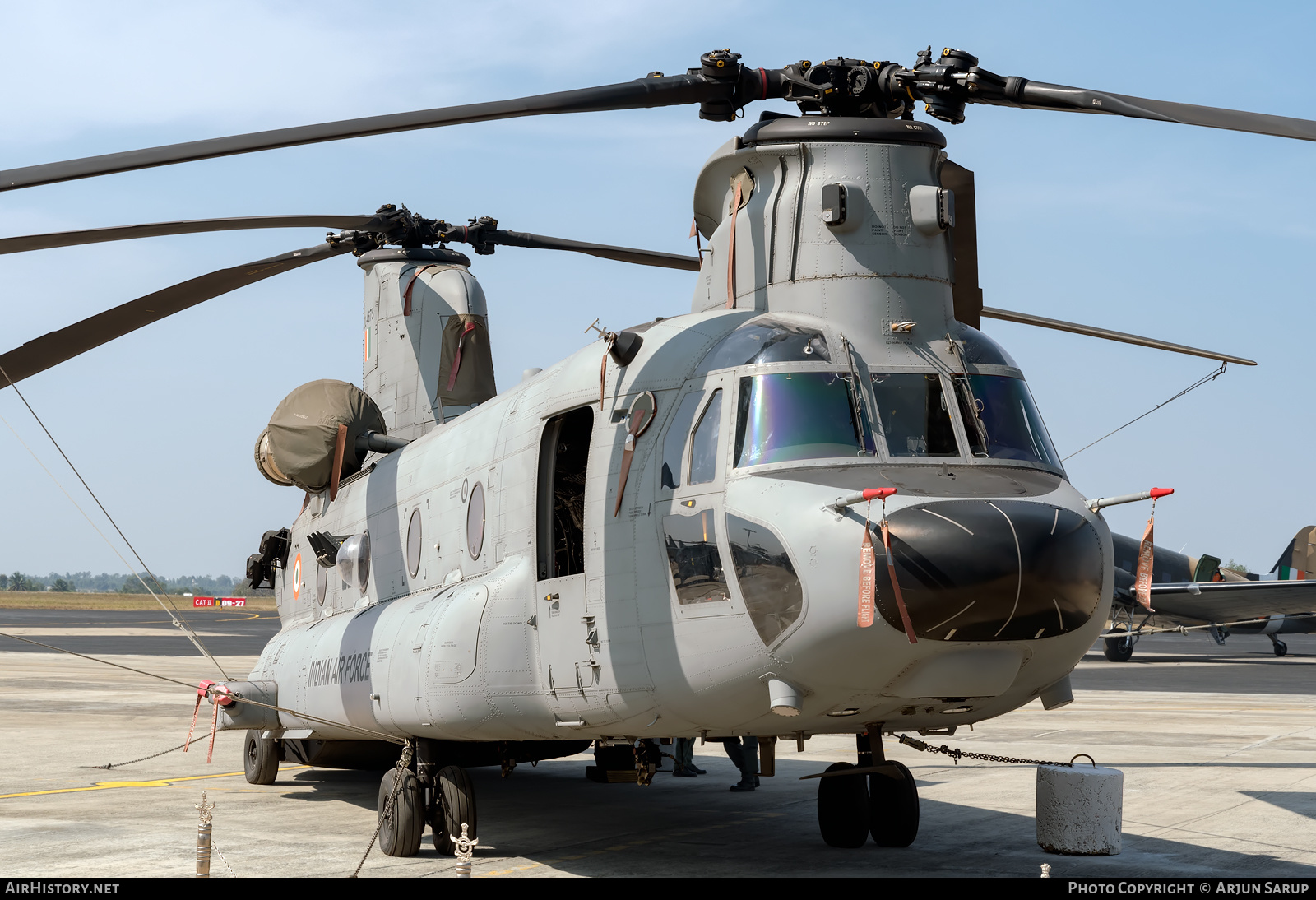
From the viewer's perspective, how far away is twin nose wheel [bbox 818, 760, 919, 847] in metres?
A: 9.91

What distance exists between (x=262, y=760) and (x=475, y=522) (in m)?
6.28

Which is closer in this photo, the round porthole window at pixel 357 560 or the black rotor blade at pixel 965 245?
the black rotor blade at pixel 965 245

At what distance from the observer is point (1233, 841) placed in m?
10.4

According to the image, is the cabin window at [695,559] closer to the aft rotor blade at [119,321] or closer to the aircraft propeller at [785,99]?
the aircraft propeller at [785,99]

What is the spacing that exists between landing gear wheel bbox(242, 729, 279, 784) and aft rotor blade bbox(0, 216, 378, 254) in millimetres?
6199

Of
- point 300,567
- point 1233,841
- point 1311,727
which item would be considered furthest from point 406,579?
point 1311,727

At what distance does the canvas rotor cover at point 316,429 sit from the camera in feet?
44.9

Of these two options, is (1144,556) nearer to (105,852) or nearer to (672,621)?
(672,621)

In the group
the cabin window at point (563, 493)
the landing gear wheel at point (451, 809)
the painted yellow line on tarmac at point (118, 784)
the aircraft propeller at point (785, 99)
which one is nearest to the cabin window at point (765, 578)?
the cabin window at point (563, 493)

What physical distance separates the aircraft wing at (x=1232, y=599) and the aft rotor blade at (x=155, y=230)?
30429mm

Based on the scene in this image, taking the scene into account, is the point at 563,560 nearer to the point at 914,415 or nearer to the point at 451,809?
the point at 451,809

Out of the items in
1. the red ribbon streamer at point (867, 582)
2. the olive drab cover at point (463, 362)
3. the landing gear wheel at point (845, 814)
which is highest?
the olive drab cover at point (463, 362)

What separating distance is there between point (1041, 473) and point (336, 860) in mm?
6042

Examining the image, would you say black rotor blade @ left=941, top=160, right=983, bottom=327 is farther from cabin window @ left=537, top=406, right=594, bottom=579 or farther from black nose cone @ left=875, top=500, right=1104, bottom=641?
cabin window @ left=537, top=406, right=594, bottom=579
